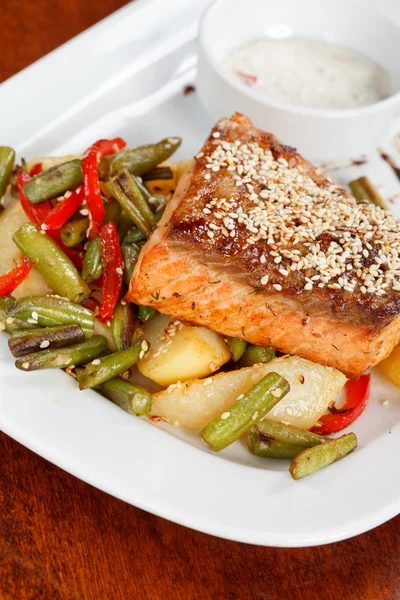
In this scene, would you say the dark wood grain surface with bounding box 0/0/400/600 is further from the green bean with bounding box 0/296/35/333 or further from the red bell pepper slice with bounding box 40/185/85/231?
the red bell pepper slice with bounding box 40/185/85/231

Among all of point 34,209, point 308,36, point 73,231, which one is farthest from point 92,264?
point 308,36

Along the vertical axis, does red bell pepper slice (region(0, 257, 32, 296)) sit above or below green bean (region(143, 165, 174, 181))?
below

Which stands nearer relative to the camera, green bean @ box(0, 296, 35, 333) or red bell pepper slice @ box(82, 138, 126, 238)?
green bean @ box(0, 296, 35, 333)

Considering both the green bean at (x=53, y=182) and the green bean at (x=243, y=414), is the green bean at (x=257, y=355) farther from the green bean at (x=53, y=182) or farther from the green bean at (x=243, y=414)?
the green bean at (x=53, y=182)

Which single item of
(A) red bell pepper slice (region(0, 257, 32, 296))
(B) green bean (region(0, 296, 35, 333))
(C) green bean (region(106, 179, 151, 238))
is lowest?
(B) green bean (region(0, 296, 35, 333))

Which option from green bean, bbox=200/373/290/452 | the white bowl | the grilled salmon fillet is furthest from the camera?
the white bowl

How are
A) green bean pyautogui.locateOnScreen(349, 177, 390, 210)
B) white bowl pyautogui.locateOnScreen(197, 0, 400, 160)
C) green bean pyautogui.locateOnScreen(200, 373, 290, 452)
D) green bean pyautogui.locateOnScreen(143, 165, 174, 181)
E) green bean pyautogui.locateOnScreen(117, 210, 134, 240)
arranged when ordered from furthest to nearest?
1. white bowl pyautogui.locateOnScreen(197, 0, 400, 160)
2. green bean pyautogui.locateOnScreen(349, 177, 390, 210)
3. green bean pyautogui.locateOnScreen(143, 165, 174, 181)
4. green bean pyautogui.locateOnScreen(117, 210, 134, 240)
5. green bean pyautogui.locateOnScreen(200, 373, 290, 452)

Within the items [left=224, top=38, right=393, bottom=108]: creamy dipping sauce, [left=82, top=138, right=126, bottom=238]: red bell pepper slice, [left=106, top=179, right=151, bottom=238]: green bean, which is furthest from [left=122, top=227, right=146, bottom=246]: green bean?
[left=224, top=38, right=393, bottom=108]: creamy dipping sauce

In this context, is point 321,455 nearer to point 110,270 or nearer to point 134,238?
point 110,270
